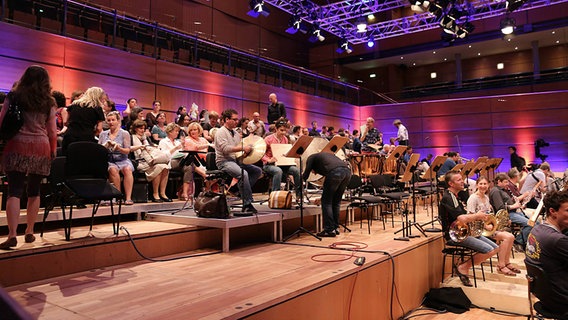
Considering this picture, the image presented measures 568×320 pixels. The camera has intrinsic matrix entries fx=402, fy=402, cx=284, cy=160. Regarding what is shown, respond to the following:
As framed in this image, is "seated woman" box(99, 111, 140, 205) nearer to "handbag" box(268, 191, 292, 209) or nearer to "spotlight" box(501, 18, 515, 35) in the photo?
"handbag" box(268, 191, 292, 209)

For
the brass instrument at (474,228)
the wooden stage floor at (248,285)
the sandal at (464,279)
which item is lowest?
the sandal at (464,279)

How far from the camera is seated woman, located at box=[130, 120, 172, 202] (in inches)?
209

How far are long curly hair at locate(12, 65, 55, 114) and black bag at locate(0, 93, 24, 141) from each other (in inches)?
1.9

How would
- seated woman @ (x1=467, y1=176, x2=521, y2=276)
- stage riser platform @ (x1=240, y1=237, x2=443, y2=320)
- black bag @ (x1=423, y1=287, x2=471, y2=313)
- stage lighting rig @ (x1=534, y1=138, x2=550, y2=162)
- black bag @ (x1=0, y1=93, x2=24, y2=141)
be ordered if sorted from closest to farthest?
stage riser platform @ (x1=240, y1=237, x2=443, y2=320)
black bag @ (x1=0, y1=93, x2=24, y2=141)
black bag @ (x1=423, y1=287, x2=471, y2=313)
seated woman @ (x1=467, y1=176, x2=521, y2=276)
stage lighting rig @ (x1=534, y1=138, x2=550, y2=162)

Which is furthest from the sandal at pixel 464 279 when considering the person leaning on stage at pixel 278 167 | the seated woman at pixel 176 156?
the seated woman at pixel 176 156

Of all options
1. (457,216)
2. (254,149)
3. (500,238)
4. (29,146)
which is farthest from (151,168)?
(500,238)

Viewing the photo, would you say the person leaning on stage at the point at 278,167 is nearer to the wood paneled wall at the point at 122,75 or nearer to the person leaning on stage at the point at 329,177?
the person leaning on stage at the point at 329,177

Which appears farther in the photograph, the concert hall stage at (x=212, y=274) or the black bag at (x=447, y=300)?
the black bag at (x=447, y=300)

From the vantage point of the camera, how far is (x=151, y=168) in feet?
17.5

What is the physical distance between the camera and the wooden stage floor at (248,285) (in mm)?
2439

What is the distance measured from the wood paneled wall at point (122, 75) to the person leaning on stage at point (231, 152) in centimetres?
380

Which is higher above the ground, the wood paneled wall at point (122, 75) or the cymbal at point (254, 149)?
the wood paneled wall at point (122, 75)

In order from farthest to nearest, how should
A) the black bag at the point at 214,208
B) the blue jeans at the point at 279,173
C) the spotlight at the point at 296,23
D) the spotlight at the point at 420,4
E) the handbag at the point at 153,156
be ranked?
1. the spotlight at the point at 296,23
2. the spotlight at the point at 420,4
3. the blue jeans at the point at 279,173
4. the handbag at the point at 153,156
5. the black bag at the point at 214,208

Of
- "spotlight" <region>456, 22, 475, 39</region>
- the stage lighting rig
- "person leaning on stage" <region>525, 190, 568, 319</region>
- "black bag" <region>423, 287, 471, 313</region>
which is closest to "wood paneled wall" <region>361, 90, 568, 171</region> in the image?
the stage lighting rig
